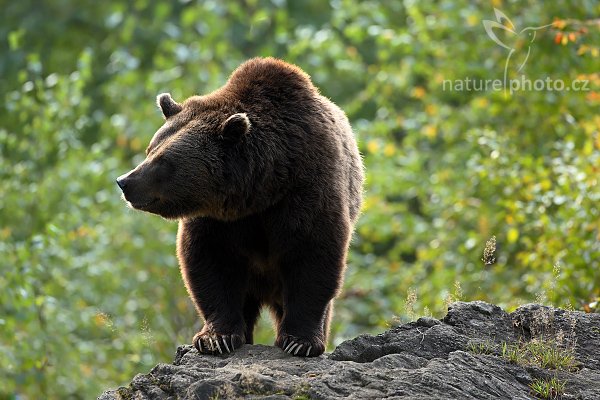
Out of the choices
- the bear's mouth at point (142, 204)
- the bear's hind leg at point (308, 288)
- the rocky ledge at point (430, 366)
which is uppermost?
the bear's mouth at point (142, 204)

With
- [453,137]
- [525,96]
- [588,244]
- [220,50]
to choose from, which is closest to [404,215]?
[453,137]

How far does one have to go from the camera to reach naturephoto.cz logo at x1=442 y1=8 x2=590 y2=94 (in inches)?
470

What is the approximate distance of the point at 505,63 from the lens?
12.7m

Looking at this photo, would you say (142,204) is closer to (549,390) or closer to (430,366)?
(430,366)

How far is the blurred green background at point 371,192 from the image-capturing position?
9.48 metres

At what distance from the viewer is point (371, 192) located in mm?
13695

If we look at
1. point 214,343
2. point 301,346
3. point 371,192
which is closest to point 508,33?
point 371,192

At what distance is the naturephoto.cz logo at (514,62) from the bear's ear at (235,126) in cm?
624

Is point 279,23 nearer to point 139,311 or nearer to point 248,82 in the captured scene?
point 139,311

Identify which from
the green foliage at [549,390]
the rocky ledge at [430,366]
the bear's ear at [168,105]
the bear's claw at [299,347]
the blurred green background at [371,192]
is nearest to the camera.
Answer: the rocky ledge at [430,366]

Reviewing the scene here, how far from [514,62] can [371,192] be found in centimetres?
245

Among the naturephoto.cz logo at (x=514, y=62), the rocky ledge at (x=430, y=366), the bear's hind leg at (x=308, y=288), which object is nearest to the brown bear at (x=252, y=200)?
the bear's hind leg at (x=308, y=288)

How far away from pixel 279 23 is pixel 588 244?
29.3 feet

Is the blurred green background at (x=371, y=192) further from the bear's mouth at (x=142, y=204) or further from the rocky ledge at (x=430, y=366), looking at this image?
the bear's mouth at (x=142, y=204)
